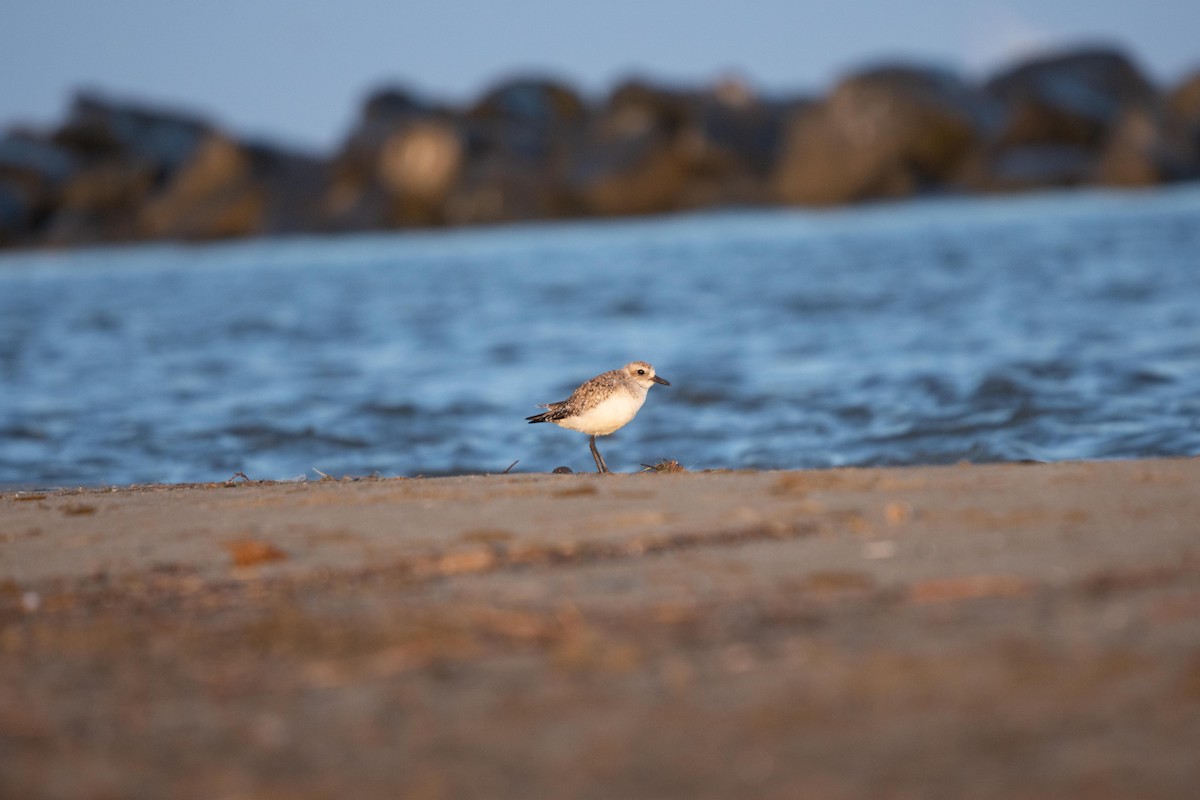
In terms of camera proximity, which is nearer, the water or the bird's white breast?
the bird's white breast

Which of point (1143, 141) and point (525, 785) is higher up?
point (1143, 141)

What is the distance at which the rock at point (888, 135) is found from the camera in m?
67.2

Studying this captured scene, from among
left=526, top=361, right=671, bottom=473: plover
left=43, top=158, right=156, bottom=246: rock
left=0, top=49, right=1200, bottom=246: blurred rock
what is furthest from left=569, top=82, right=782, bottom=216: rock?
left=526, top=361, right=671, bottom=473: plover

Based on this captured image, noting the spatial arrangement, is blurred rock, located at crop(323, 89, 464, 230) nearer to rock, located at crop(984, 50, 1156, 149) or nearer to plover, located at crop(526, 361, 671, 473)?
rock, located at crop(984, 50, 1156, 149)

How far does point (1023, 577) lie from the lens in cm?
330

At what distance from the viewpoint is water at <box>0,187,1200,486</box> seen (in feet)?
29.3

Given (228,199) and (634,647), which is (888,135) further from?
(634,647)

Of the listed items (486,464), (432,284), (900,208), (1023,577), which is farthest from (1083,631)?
(900,208)

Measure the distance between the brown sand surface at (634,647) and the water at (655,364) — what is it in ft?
13.2

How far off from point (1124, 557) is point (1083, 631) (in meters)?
0.61

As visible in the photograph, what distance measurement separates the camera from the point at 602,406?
20.8 ft

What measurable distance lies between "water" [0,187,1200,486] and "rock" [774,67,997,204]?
120 feet

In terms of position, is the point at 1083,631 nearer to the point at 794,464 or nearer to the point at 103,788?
the point at 103,788

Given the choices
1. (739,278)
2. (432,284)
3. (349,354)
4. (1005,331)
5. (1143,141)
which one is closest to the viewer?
(1005,331)
